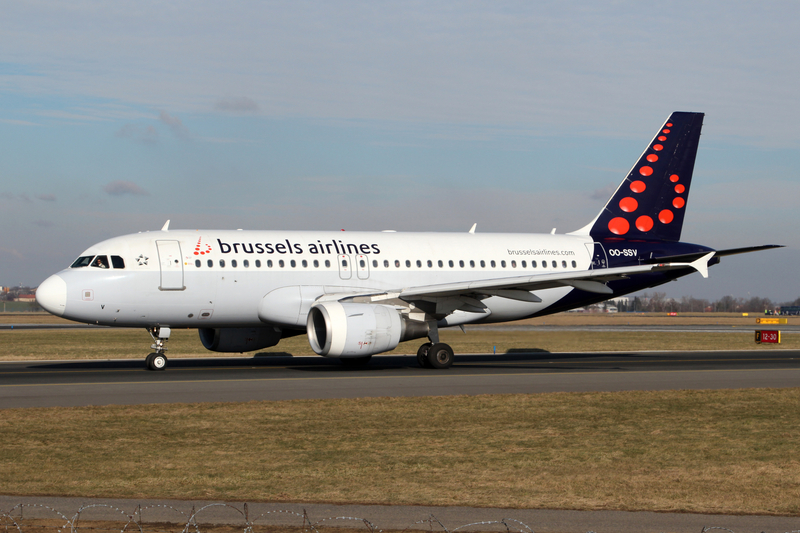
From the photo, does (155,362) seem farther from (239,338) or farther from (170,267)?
(239,338)

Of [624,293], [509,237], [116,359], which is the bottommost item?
[116,359]

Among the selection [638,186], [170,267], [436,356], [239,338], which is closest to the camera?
[170,267]

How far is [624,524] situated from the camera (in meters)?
8.60

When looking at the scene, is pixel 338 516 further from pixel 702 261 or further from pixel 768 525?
pixel 702 261

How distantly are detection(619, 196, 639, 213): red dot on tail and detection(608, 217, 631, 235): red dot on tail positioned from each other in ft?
1.51

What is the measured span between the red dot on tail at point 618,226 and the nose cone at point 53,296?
20.5 m

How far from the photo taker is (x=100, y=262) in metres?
25.6

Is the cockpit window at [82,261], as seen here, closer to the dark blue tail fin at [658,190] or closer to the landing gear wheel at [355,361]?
the landing gear wheel at [355,361]

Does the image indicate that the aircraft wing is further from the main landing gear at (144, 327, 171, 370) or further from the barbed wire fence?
the barbed wire fence

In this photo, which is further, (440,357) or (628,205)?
(628,205)

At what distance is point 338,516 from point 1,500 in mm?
3899

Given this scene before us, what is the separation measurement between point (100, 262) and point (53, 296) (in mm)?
1760

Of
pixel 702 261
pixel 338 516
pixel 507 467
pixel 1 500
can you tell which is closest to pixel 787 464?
pixel 507 467

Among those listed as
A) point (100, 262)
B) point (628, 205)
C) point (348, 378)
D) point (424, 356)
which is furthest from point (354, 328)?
point (628, 205)
